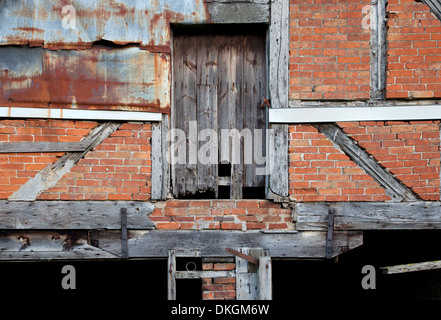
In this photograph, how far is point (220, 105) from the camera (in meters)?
3.65

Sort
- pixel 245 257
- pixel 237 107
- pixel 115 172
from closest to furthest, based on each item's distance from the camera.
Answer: pixel 245 257
pixel 115 172
pixel 237 107

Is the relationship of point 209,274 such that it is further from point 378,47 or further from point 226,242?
point 378,47

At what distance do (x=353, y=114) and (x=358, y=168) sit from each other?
0.52 m

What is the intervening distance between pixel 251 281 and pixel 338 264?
1.92m

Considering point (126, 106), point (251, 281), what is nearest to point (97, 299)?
point (251, 281)

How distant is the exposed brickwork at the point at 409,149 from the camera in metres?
3.39

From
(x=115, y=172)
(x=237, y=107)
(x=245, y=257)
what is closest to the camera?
(x=245, y=257)

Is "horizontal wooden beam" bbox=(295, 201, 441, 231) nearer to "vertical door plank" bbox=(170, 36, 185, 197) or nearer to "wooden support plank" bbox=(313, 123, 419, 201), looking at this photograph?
"wooden support plank" bbox=(313, 123, 419, 201)

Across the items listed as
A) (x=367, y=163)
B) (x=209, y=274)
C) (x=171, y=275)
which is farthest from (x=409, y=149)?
(x=171, y=275)

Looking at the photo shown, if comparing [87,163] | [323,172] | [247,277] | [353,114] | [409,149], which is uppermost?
[353,114]

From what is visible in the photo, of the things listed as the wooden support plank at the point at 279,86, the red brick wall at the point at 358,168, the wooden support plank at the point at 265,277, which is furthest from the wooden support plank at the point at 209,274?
the red brick wall at the point at 358,168

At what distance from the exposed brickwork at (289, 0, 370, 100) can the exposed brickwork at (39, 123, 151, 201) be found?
5.46ft

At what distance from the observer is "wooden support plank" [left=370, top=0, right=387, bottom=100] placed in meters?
3.42

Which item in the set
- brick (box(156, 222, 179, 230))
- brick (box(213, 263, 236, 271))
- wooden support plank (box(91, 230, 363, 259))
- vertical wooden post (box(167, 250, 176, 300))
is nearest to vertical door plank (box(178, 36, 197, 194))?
brick (box(156, 222, 179, 230))
